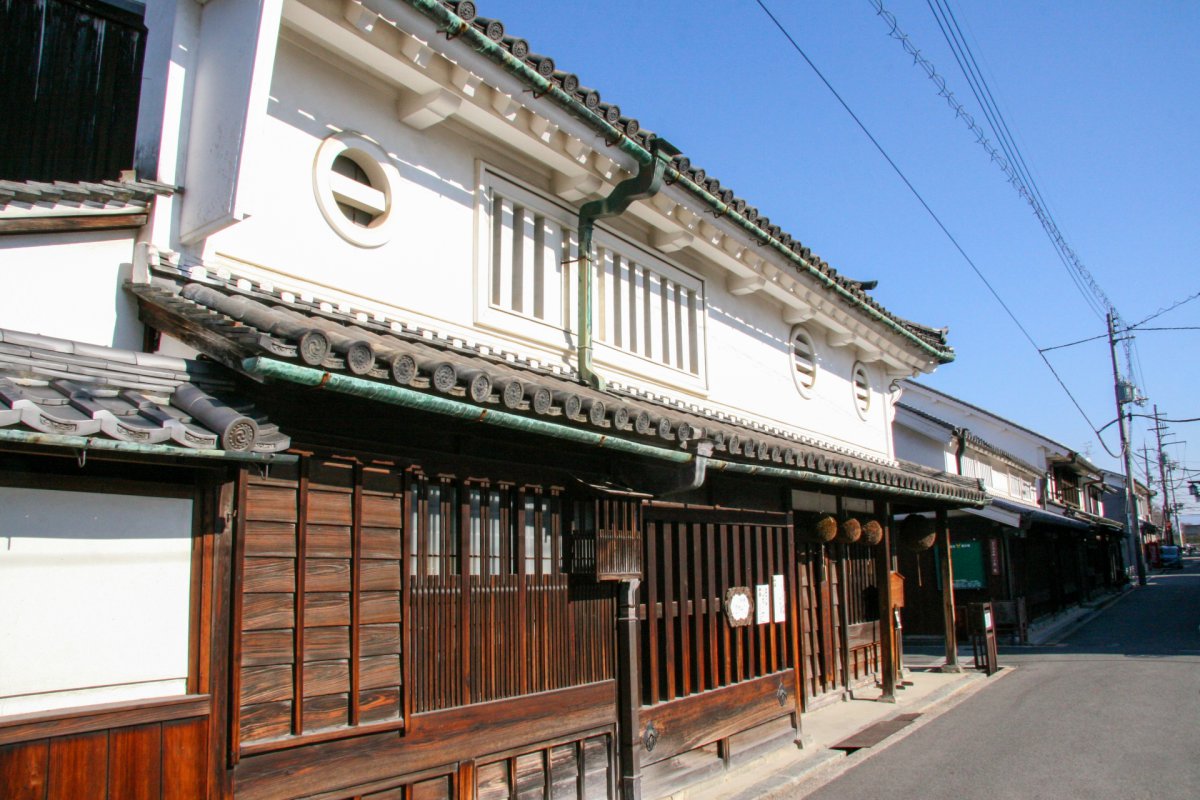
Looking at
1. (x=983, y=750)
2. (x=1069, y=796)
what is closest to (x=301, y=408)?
(x=1069, y=796)

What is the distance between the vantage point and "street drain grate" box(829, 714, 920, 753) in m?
12.8

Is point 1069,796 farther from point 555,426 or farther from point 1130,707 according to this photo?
point 555,426

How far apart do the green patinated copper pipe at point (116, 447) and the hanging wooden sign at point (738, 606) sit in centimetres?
704

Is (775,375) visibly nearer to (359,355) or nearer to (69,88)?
(359,355)

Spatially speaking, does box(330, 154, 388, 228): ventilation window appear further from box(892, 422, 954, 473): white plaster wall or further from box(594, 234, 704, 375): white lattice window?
box(892, 422, 954, 473): white plaster wall

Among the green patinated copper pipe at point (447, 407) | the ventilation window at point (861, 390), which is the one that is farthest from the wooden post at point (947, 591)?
the green patinated copper pipe at point (447, 407)

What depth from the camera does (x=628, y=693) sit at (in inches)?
349

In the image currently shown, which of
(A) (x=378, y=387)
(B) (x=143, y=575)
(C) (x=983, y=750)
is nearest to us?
(B) (x=143, y=575)

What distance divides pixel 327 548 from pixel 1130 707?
15007mm

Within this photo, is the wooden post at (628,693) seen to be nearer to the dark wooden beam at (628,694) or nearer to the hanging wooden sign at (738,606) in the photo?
the dark wooden beam at (628,694)

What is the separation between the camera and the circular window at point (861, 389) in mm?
17797

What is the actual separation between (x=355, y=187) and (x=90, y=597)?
14.7 ft

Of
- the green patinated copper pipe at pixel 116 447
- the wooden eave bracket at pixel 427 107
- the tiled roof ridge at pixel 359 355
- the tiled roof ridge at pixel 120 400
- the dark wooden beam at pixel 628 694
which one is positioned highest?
the wooden eave bracket at pixel 427 107

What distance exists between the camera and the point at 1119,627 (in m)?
31.2
